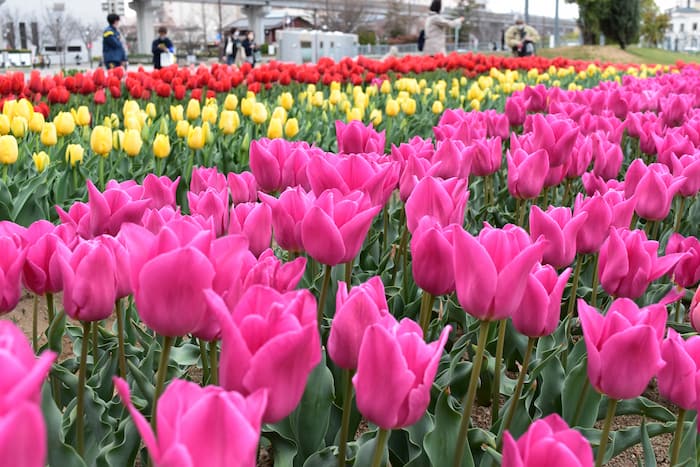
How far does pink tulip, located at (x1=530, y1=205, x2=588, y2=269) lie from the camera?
67.5 inches

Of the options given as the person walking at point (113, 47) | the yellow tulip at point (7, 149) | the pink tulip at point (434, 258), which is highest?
the person walking at point (113, 47)

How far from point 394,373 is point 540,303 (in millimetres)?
521

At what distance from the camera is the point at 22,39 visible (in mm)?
64688

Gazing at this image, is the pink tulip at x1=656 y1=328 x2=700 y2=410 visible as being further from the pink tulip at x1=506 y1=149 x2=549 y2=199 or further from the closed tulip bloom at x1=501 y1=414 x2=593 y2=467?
the pink tulip at x1=506 y1=149 x2=549 y2=199

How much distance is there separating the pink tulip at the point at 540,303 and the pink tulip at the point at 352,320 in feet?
1.14

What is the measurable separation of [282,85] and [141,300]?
8851 millimetres

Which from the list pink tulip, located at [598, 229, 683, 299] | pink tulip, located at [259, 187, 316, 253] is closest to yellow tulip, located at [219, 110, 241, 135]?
pink tulip, located at [259, 187, 316, 253]

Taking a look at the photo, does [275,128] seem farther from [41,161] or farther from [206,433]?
[206,433]

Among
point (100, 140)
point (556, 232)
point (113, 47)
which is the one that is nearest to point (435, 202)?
point (556, 232)

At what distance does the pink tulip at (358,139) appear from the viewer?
2879mm

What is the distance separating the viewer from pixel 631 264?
1.71m

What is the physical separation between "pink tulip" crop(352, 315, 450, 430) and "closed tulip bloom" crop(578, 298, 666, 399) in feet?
1.06

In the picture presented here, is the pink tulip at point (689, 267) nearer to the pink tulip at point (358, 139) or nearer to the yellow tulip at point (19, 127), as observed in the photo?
the pink tulip at point (358, 139)

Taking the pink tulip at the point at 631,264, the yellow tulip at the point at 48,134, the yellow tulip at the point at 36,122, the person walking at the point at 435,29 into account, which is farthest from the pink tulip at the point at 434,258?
the person walking at the point at 435,29
